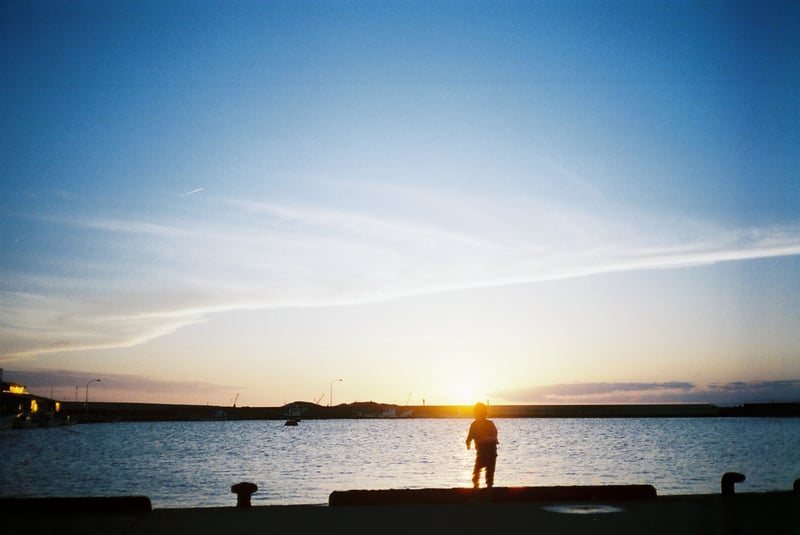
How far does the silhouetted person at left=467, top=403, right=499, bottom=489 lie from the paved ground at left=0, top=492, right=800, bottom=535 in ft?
2.27

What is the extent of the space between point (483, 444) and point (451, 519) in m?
2.64

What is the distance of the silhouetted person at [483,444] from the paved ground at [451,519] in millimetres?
693

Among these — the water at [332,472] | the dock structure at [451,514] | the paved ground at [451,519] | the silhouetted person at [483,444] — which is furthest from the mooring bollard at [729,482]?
the water at [332,472]

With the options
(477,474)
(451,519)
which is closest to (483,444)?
(477,474)

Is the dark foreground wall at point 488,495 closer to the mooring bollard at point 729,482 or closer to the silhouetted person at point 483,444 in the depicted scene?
the silhouetted person at point 483,444

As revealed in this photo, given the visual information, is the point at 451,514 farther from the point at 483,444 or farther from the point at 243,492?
the point at 243,492

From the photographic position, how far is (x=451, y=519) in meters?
12.5

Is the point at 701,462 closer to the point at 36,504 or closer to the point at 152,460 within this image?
the point at 152,460

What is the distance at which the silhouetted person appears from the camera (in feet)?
48.7

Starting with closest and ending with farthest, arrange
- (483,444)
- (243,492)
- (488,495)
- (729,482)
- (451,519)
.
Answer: (451,519), (243,492), (488,495), (483,444), (729,482)

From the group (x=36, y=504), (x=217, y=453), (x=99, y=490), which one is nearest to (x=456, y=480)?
(x=99, y=490)

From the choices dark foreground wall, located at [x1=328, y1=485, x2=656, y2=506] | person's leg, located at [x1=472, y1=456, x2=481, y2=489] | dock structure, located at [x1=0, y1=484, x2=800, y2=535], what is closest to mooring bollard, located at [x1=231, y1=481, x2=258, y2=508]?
dock structure, located at [x1=0, y1=484, x2=800, y2=535]

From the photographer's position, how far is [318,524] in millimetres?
11883

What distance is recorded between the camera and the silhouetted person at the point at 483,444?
14840mm
